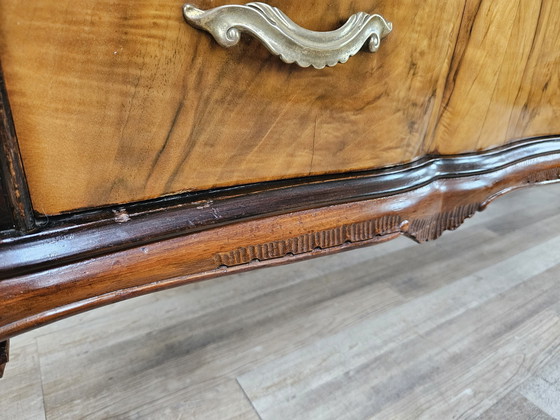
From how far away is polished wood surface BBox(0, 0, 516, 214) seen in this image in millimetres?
214

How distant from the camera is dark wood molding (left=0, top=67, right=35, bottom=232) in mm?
207

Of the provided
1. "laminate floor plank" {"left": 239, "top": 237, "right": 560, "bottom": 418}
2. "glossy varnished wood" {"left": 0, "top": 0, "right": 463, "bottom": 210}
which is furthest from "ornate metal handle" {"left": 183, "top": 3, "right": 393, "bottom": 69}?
"laminate floor plank" {"left": 239, "top": 237, "right": 560, "bottom": 418}

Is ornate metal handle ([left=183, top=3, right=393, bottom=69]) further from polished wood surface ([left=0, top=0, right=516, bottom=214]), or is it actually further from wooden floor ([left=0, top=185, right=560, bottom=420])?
wooden floor ([left=0, top=185, right=560, bottom=420])

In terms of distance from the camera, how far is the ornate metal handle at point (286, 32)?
0.23 m

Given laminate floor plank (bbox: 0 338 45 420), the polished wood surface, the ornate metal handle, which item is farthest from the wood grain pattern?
laminate floor plank (bbox: 0 338 45 420)

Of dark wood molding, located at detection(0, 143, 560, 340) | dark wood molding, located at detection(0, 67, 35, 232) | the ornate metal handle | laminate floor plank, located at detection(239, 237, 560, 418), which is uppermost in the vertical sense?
the ornate metal handle

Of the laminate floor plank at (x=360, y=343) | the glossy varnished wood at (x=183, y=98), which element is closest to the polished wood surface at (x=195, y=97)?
the glossy varnished wood at (x=183, y=98)

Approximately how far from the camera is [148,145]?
25cm

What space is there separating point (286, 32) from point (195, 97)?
6 centimetres

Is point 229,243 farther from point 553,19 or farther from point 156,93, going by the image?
point 553,19

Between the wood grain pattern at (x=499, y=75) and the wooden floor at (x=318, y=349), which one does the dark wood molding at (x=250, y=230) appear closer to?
the wood grain pattern at (x=499, y=75)

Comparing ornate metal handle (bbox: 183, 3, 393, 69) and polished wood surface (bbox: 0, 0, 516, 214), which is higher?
ornate metal handle (bbox: 183, 3, 393, 69)

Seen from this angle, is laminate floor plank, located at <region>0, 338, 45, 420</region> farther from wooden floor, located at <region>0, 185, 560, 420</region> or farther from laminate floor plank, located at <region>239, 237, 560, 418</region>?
laminate floor plank, located at <region>239, 237, 560, 418</region>

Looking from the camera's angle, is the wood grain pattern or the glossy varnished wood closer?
the glossy varnished wood
